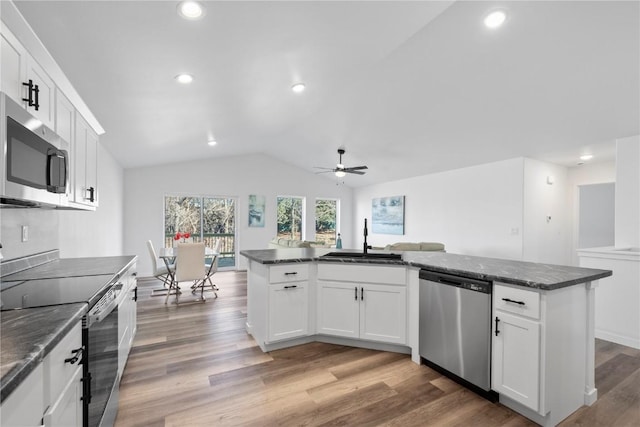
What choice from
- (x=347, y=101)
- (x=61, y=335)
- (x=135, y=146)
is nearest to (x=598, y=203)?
(x=347, y=101)

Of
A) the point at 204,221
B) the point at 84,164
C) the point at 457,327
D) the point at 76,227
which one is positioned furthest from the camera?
the point at 204,221

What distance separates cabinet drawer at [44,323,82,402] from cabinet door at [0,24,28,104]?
114 cm

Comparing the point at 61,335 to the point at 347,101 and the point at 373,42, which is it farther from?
the point at 347,101

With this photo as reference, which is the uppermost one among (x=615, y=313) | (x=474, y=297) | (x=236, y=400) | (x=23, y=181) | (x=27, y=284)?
(x=23, y=181)

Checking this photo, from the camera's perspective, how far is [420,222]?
23.4ft

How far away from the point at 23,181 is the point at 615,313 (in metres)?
5.05

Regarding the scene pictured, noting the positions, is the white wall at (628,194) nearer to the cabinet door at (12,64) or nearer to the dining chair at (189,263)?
the dining chair at (189,263)

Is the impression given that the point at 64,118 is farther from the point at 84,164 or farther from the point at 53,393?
the point at 53,393

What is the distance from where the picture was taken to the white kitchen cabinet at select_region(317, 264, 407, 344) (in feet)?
9.04

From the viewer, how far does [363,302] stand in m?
2.86

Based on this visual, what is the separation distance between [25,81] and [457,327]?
10.1 ft

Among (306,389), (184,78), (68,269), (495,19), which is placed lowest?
(306,389)

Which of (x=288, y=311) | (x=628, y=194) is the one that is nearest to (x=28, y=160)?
(x=288, y=311)

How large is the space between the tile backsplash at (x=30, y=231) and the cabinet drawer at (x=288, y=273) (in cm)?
181
